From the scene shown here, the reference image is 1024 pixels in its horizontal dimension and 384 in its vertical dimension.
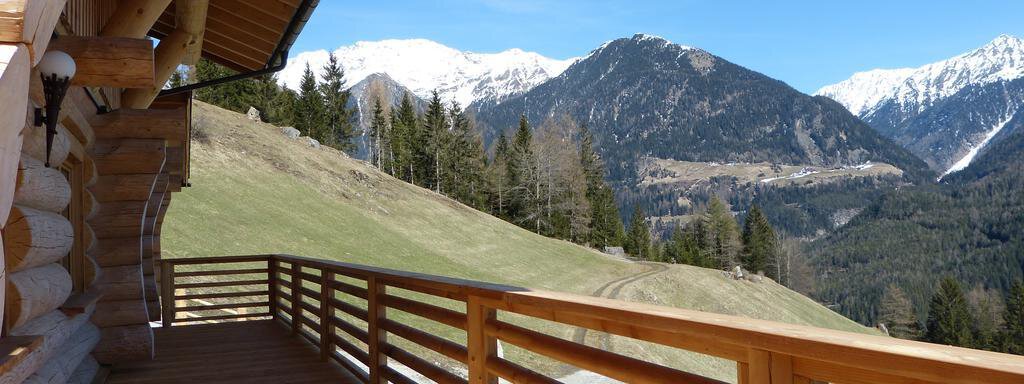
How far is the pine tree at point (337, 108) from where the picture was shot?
54.8 m

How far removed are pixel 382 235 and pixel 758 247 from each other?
44935 mm

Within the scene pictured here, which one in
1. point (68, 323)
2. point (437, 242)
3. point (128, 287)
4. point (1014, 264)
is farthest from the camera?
point (1014, 264)

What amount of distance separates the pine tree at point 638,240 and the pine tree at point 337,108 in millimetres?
22920

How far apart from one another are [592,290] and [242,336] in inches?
850

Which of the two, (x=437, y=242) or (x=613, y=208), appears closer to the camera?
(x=437, y=242)

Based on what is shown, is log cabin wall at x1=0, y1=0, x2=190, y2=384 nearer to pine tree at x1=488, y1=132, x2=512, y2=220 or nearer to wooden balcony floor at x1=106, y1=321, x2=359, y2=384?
wooden balcony floor at x1=106, y1=321, x2=359, y2=384

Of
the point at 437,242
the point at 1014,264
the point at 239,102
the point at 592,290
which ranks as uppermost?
the point at 239,102

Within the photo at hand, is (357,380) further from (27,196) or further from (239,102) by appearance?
(239,102)

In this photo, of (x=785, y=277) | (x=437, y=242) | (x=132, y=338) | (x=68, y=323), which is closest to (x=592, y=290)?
(x=437, y=242)

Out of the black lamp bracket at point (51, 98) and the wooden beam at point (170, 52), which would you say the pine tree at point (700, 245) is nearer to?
the wooden beam at point (170, 52)

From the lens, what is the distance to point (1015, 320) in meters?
53.2

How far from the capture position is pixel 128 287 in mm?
6305

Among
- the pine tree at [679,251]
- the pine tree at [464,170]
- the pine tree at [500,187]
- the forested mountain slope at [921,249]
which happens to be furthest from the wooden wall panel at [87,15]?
the forested mountain slope at [921,249]

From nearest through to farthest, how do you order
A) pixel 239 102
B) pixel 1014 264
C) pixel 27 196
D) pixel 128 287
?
pixel 27 196 < pixel 128 287 < pixel 239 102 < pixel 1014 264
